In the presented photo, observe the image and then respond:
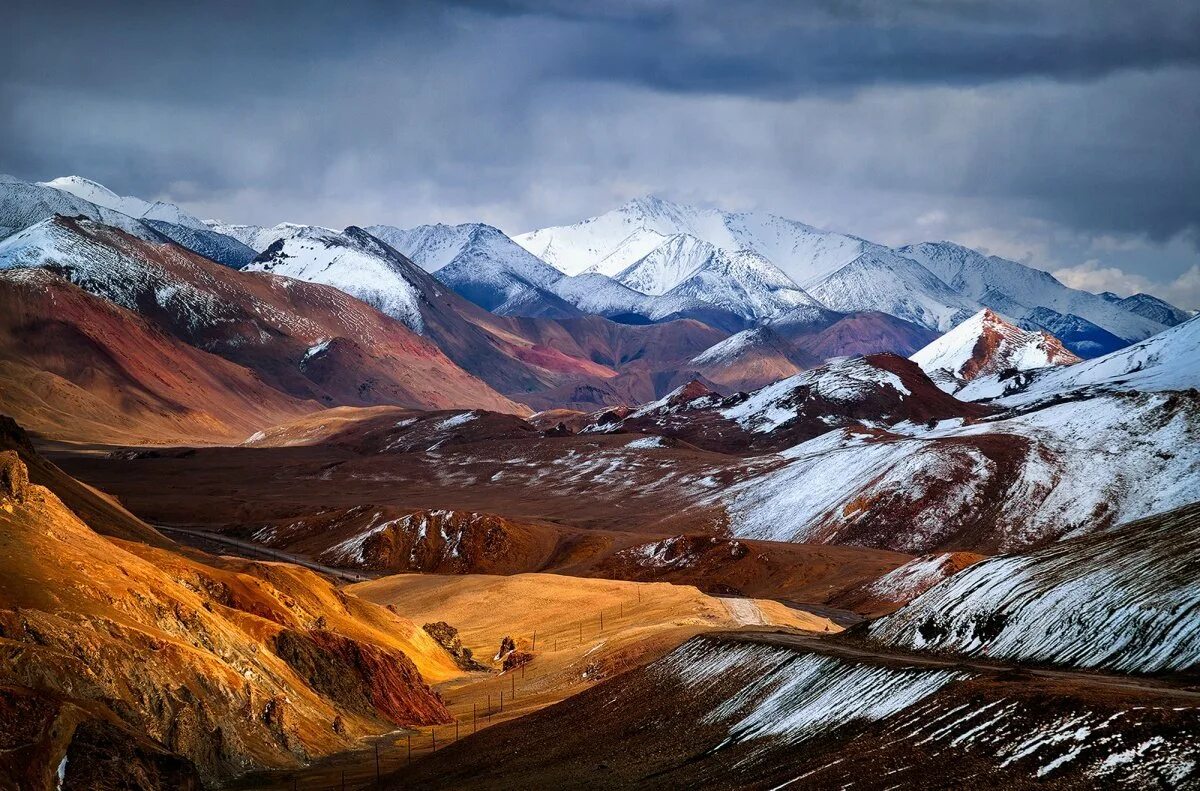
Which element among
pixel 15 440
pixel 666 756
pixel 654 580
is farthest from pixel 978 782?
pixel 654 580

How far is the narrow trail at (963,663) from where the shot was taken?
3597 centimetres

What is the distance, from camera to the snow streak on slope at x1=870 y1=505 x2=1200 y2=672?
143 ft

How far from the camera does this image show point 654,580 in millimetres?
160375

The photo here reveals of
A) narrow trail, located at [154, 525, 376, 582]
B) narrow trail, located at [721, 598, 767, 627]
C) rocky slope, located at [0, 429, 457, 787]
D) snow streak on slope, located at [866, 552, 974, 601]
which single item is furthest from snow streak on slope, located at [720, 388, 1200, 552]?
rocky slope, located at [0, 429, 457, 787]

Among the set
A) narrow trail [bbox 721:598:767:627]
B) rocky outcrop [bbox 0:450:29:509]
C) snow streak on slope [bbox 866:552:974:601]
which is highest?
rocky outcrop [bbox 0:450:29:509]

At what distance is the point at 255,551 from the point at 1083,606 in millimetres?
142972

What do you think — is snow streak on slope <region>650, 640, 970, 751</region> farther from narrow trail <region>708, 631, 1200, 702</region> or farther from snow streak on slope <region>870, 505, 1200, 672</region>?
snow streak on slope <region>870, 505, 1200, 672</region>

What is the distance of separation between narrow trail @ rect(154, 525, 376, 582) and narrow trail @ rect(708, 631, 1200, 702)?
101m

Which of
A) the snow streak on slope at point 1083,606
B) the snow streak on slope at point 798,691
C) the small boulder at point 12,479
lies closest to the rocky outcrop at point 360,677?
the small boulder at point 12,479

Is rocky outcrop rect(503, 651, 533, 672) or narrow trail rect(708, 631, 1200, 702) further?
rocky outcrop rect(503, 651, 533, 672)

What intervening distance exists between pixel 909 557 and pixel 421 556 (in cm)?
6765

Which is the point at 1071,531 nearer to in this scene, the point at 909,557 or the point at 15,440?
the point at 909,557

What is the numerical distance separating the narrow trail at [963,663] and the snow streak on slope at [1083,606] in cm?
162

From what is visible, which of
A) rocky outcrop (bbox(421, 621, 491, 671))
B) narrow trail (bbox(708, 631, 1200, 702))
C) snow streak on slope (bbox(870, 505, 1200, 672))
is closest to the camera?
narrow trail (bbox(708, 631, 1200, 702))
